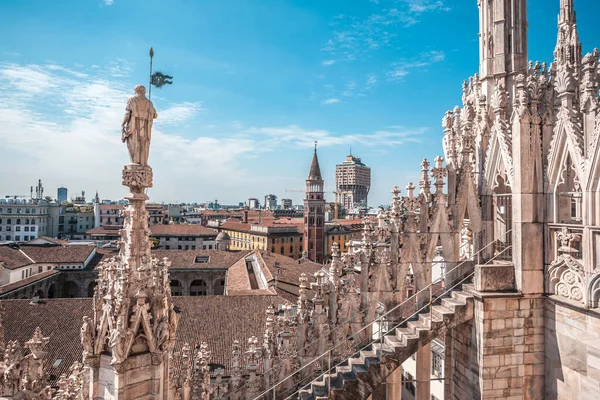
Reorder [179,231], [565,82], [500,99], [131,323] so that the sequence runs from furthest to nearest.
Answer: [179,231] < [500,99] < [565,82] < [131,323]

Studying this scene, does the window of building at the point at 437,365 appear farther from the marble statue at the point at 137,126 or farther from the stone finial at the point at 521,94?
the marble statue at the point at 137,126

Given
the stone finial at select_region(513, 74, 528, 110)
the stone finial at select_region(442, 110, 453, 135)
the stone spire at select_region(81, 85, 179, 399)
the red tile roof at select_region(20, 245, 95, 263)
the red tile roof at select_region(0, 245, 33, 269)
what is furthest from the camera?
the red tile roof at select_region(20, 245, 95, 263)

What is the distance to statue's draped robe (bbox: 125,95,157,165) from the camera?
26.0 feet

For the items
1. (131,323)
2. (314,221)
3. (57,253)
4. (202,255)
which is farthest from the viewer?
(314,221)

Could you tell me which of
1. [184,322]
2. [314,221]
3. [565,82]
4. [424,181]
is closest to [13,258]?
[184,322]

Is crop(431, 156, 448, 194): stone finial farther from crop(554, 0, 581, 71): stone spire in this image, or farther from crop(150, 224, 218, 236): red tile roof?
crop(150, 224, 218, 236): red tile roof

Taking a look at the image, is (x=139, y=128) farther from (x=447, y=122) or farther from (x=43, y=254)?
(x=43, y=254)

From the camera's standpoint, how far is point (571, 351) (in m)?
9.15

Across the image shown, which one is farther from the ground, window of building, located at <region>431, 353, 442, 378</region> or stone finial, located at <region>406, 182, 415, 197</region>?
stone finial, located at <region>406, 182, 415, 197</region>

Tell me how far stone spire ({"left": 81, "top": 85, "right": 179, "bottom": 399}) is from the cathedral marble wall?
342 inches

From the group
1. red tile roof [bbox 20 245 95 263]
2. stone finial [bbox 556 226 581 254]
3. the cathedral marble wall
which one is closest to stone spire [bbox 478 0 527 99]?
stone finial [bbox 556 226 581 254]

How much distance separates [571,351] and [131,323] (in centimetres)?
954

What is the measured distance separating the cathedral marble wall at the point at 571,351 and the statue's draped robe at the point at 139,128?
9879mm

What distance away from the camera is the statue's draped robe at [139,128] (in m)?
7.91
